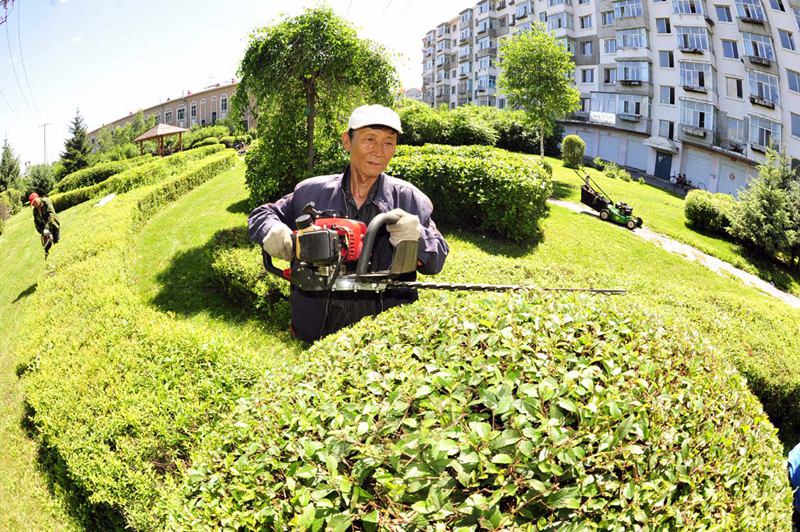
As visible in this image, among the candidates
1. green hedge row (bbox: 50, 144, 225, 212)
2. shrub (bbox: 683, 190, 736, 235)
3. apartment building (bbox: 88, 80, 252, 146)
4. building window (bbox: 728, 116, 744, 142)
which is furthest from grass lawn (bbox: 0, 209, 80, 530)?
apartment building (bbox: 88, 80, 252, 146)

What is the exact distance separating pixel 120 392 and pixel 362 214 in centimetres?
288

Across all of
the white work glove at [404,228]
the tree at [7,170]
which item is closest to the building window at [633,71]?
the white work glove at [404,228]

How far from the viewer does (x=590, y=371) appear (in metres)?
1.68

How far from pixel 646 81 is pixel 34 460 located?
141ft

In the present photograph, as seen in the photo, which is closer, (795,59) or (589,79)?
(795,59)

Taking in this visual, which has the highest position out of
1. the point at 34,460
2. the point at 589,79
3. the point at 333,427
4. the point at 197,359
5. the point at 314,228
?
the point at 589,79

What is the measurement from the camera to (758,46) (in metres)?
29.2

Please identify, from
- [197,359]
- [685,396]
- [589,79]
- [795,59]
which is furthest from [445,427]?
[589,79]

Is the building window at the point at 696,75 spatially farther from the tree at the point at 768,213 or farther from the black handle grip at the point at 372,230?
the black handle grip at the point at 372,230

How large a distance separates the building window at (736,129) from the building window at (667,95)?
470cm

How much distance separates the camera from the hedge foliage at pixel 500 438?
1296mm

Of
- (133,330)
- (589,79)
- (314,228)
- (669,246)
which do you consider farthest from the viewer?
(589,79)

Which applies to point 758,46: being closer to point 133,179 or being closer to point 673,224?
point 673,224

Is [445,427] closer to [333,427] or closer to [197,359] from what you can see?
[333,427]
